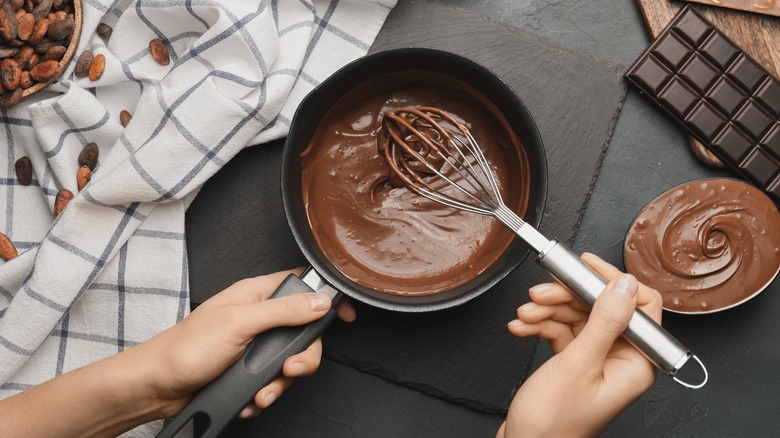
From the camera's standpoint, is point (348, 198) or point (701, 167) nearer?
point (348, 198)

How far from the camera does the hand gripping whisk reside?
3.22ft

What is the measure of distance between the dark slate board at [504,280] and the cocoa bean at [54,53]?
14.7 inches

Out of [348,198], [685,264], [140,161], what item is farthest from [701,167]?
[140,161]

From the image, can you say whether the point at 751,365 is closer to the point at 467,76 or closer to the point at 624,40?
the point at 624,40

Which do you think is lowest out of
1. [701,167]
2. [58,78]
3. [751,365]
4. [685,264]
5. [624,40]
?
[58,78]

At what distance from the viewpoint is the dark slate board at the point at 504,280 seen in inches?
51.4

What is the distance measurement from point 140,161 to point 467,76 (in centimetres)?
64

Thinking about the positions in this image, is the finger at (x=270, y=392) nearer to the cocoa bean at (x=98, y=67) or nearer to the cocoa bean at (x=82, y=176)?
the cocoa bean at (x=82, y=176)

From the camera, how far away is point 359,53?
1.33 metres

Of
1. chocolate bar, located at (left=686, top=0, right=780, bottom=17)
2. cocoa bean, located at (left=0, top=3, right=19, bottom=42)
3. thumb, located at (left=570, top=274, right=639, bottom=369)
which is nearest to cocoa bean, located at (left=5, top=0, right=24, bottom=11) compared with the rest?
cocoa bean, located at (left=0, top=3, right=19, bottom=42)

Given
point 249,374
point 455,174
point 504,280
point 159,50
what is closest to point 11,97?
point 159,50

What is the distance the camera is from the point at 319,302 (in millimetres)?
1051

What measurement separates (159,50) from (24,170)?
364 mm

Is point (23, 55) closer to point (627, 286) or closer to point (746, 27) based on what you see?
point (627, 286)
